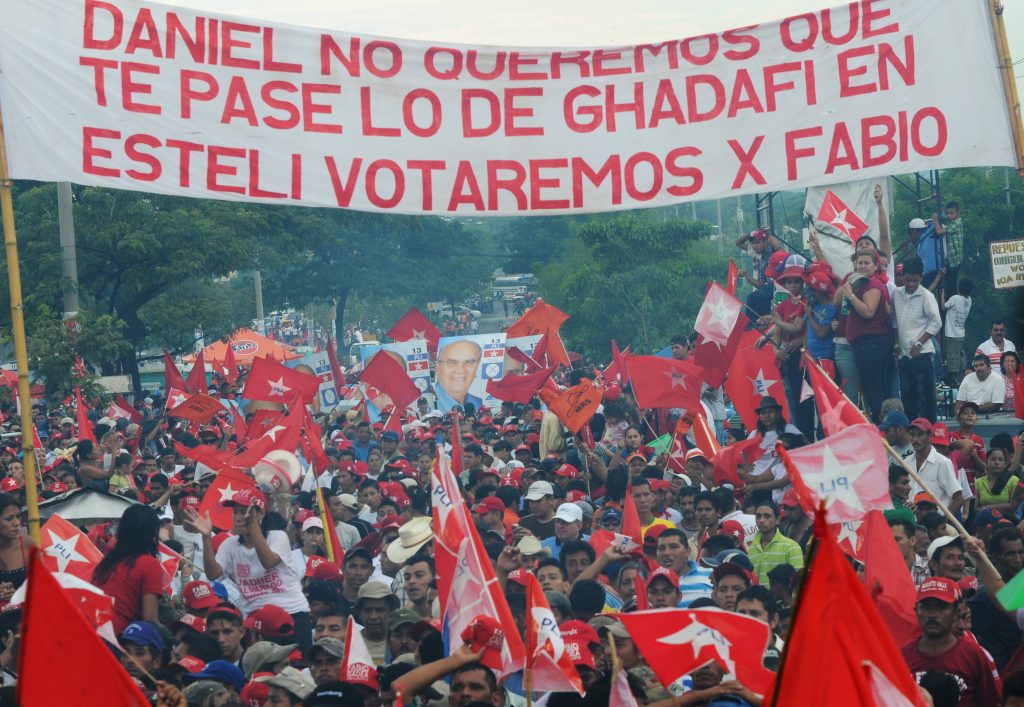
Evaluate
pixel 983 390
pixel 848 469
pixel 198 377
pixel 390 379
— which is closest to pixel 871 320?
pixel 983 390

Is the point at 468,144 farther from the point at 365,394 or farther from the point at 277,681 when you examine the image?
the point at 365,394

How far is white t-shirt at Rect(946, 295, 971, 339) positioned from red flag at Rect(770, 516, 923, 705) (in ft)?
40.5

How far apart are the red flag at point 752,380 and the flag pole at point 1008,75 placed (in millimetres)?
5820

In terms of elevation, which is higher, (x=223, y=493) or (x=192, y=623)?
(x=223, y=493)

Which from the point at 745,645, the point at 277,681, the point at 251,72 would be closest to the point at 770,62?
the point at 251,72

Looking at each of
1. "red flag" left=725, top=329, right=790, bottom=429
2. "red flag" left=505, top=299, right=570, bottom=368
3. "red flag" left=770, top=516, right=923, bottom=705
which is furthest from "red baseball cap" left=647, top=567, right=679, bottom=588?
"red flag" left=505, top=299, right=570, bottom=368

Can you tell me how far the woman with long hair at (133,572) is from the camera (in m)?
7.58

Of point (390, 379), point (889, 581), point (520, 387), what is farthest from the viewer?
point (390, 379)

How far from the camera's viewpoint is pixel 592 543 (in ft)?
30.5

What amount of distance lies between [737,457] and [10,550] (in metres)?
5.27

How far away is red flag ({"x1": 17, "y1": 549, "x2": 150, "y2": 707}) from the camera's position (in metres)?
4.09

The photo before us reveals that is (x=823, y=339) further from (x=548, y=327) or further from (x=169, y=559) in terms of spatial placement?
(x=548, y=327)

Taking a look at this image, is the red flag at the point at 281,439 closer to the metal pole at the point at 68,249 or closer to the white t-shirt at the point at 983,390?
the white t-shirt at the point at 983,390

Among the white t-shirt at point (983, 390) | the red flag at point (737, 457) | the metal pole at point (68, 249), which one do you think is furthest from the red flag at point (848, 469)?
the metal pole at point (68, 249)
